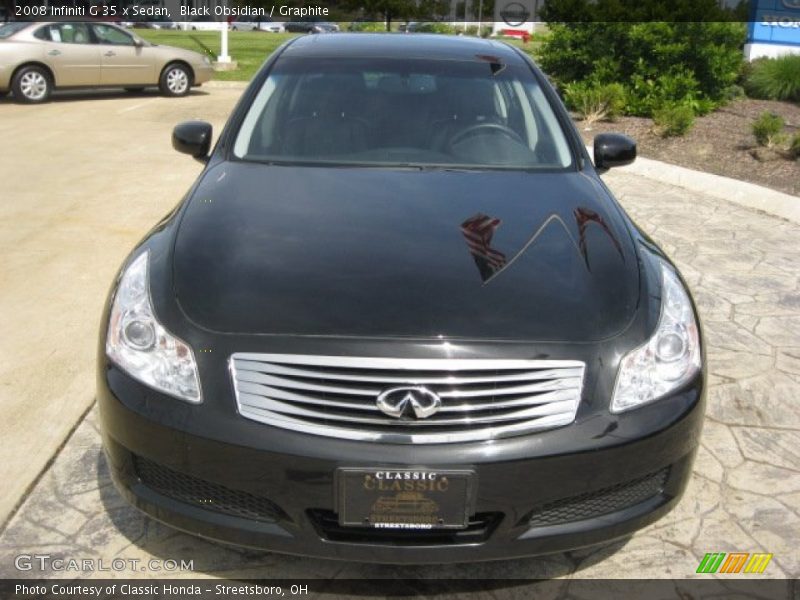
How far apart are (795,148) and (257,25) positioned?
57959 millimetres

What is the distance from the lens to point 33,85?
48.0ft

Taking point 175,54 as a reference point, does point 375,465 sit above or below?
above

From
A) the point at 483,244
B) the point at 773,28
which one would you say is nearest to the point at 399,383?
the point at 483,244

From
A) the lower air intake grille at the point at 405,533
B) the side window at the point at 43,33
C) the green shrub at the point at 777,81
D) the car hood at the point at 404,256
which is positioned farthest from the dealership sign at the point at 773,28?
the lower air intake grille at the point at 405,533

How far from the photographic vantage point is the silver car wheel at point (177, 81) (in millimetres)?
16203

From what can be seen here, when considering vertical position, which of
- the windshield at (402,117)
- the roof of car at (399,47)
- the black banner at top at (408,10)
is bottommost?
the black banner at top at (408,10)

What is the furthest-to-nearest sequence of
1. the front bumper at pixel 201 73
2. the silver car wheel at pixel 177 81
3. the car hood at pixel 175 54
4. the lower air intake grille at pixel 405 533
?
1. the front bumper at pixel 201 73
2. the silver car wheel at pixel 177 81
3. the car hood at pixel 175 54
4. the lower air intake grille at pixel 405 533

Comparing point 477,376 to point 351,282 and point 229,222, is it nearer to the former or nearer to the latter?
point 351,282

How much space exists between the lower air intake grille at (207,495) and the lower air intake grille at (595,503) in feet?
2.40

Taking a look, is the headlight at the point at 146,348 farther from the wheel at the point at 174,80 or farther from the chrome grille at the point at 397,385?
the wheel at the point at 174,80

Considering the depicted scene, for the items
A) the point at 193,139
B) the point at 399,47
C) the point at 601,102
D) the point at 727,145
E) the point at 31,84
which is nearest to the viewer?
the point at 193,139

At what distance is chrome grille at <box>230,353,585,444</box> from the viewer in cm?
244

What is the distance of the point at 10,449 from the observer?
3.59 m

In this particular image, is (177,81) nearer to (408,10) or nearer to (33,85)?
(33,85)
